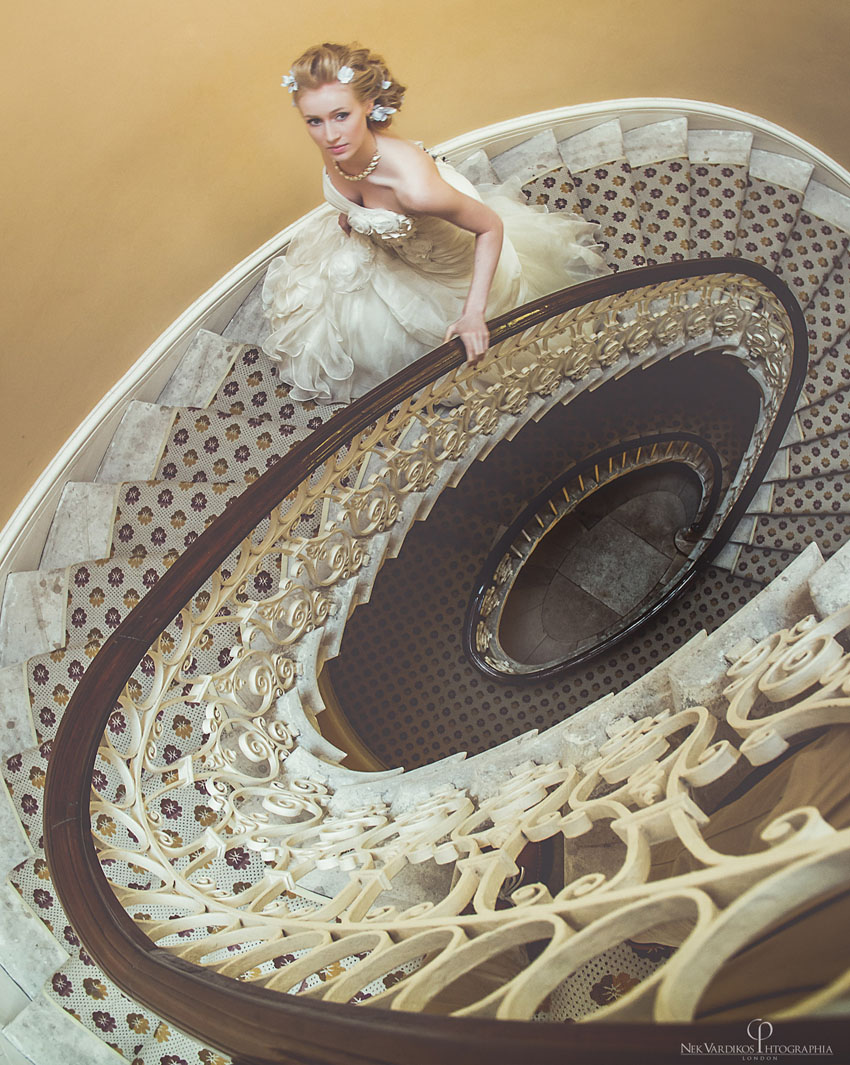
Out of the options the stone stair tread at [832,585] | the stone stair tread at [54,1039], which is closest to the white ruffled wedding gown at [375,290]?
the stone stair tread at [832,585]

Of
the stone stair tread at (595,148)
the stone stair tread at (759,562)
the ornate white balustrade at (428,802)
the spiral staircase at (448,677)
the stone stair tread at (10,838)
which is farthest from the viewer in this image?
the stone stair tread at (759,562)

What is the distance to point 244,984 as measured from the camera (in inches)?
57.7

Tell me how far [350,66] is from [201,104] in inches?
46.9

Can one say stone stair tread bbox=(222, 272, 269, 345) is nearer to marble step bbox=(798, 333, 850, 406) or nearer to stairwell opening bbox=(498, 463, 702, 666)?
stairwell opening bbox=(498, 463, 702, 666)

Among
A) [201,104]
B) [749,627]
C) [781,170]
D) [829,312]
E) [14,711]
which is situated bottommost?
[14,711]

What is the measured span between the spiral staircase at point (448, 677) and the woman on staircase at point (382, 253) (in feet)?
0.89

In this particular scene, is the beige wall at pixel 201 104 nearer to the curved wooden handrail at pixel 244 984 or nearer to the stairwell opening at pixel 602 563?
the curved wooden handrail at pixel 244 984

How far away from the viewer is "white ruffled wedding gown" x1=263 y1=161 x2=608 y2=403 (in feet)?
11.4

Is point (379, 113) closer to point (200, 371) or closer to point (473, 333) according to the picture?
point (473, 333)

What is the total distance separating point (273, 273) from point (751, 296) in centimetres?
262

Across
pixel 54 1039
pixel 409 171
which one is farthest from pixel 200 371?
pixel 54 1039

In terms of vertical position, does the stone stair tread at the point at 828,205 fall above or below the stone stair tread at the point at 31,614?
above

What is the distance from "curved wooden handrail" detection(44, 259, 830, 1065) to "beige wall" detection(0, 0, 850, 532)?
167 cm

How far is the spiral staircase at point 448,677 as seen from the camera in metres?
1.41
